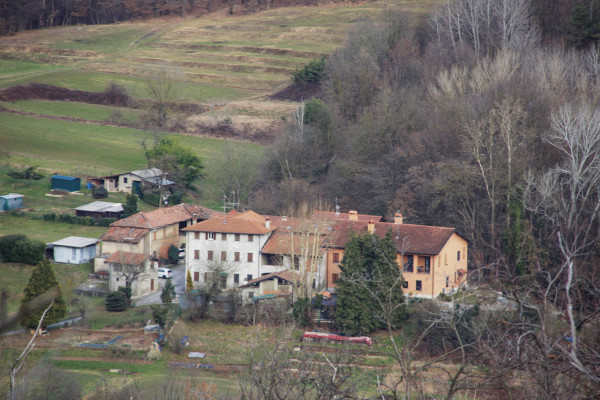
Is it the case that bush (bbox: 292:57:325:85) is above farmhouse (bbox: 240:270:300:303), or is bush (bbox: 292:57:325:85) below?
above

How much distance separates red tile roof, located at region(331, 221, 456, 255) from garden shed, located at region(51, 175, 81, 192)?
2246 cm

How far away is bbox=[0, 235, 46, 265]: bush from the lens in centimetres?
3934

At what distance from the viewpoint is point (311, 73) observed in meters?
73.9

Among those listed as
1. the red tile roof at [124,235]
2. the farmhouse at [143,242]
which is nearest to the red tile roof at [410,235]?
the farmhouse at [143,242]

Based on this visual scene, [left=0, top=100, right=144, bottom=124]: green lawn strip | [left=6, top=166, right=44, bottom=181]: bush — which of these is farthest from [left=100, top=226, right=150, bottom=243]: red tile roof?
[left=0, top=100, right=144, bottom=124]: green lawn strip

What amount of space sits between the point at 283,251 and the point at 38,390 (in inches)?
864

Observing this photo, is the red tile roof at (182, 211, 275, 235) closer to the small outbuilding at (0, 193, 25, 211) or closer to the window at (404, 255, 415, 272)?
the window at (404, 255, 415, 272)

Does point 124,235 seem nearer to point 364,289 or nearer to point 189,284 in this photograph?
point 189,284

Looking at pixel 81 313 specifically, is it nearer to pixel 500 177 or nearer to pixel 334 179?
pixel 334 179

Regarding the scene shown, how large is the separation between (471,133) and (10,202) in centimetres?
3077

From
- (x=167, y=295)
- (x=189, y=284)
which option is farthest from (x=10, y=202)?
(x=167, y=295)

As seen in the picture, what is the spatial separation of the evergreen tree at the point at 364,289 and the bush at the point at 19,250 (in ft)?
57.9

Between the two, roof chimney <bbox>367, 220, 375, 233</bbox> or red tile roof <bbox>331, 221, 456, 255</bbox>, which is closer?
red tile roof <bbox>331, 221, 456, 255</bbox>

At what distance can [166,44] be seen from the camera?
98688 mm
